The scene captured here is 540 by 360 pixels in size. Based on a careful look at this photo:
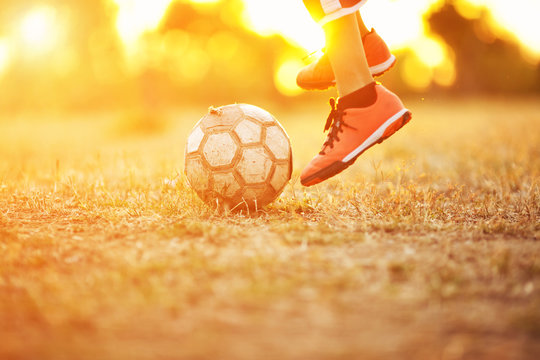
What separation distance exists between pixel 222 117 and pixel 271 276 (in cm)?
137

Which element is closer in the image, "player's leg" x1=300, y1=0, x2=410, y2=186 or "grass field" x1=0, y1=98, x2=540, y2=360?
"grass field" x1=0, y1=98, x2=540, y2=360

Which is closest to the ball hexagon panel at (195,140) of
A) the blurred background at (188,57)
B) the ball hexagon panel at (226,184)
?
the ball hexagon panel at (226,184)

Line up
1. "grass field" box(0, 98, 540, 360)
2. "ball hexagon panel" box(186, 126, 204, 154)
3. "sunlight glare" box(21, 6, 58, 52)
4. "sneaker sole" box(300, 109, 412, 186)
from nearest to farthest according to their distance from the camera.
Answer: "grass field" box(0, 98, 540, 360) < "sneaker sole" box(300, 109, 412, 186) < "ball hexagon panel" box(186, 126, 204, 154) < "sunlight glare" box(21, 6, 58, 52)

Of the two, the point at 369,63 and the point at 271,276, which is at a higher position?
the point at 369,63

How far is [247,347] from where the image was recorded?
1.45 metres

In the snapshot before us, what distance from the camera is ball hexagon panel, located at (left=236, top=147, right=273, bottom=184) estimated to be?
114 inches

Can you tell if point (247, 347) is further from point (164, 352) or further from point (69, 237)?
point (69, 237)

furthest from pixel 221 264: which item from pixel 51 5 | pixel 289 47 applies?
pixel 289 47

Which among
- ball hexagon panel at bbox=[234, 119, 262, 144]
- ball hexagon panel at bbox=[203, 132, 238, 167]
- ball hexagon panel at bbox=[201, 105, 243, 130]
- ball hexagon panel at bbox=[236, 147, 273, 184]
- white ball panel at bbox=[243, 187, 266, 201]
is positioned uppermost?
ball hexagon panel at bbox=[201, 105, 243, 130]

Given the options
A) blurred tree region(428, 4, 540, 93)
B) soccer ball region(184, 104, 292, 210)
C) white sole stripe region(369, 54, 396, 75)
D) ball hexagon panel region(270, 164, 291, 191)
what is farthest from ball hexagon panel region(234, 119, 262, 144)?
blurred tree region(428, 4, 540, 93)

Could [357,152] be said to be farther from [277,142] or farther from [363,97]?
[277,142]

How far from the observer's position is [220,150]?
9.53ft

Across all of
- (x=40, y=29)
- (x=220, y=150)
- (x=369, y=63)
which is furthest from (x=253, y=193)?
(x=40, y=29)

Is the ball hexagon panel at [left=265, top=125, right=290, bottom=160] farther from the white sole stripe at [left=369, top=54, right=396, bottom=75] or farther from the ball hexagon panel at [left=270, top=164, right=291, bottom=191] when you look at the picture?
the white sole stripe at [left=369, top=54, right=396, bottom=75]
